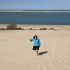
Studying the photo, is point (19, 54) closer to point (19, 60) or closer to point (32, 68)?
point (19, 60)

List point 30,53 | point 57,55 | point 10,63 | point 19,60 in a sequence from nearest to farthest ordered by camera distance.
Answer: point 10,63
point 19,60
point 57,55
point 30,53

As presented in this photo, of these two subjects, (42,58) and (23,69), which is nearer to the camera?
(23,69)

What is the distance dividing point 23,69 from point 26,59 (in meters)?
1.87

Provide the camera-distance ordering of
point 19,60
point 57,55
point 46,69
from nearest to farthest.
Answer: point 46,69 → point 19,60 → point 57,55

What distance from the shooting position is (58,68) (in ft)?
27.6

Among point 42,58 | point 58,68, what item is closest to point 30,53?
point 42,58

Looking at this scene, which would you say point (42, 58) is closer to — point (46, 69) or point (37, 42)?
point (37, 42)

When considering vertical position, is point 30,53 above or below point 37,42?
below

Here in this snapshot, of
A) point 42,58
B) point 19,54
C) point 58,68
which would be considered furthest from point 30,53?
point 58,68

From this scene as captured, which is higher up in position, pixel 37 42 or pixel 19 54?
pixel 37 42

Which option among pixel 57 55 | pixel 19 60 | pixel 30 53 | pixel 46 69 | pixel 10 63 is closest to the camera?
pixel 46 69

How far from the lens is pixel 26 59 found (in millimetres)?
10023

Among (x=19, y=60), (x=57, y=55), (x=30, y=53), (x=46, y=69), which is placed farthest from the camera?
(x=30, y=53)

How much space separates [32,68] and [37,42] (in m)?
2.74
